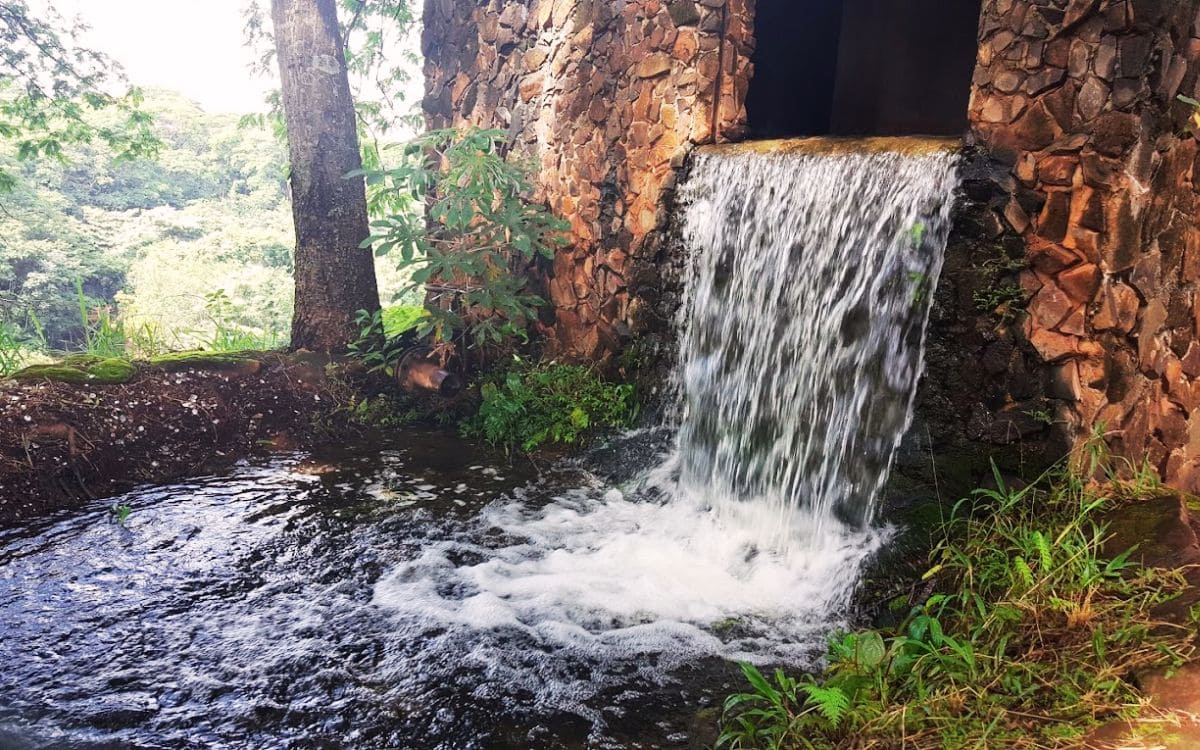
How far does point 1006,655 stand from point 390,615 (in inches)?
91.2

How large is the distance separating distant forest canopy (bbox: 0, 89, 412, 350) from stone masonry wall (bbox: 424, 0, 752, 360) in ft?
26.0

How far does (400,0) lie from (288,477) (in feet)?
18.3

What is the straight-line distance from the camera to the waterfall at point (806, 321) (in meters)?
3.60

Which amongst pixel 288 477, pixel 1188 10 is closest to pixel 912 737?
pixel 1188 10

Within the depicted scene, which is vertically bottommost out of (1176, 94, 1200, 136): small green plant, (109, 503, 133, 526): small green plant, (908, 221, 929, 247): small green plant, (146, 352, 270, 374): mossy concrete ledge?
(109, 503, 133, 526): small green plant

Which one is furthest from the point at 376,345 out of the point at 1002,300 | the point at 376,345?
the point at 1002,300

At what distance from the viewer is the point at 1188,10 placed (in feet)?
9.09

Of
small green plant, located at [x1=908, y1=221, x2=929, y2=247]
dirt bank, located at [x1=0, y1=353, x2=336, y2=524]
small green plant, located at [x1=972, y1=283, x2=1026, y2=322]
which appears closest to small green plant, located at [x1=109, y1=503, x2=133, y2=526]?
dirt bank, located at [x1=0, y1=353, x2=336, y2=524]

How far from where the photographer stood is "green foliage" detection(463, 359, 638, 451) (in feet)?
17.4

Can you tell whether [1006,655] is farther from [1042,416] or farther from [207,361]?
[207,361]

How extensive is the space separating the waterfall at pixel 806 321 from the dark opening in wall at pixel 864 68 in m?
1.38

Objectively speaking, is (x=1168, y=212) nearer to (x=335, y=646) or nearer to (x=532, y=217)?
(x=335, y=646)

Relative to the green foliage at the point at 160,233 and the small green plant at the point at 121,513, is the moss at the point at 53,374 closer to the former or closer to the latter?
the small green plant at the point at 121,513

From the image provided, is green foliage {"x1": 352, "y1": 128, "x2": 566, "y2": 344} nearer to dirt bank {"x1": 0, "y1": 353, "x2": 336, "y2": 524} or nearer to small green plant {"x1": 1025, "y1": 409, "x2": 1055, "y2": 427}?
dirt bank {"x1": 0, "y1": 353, "x2": 336, "y2": 524}
